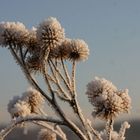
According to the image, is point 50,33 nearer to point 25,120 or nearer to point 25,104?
point 25,120

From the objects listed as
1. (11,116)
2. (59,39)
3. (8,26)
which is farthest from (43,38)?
(11,116)

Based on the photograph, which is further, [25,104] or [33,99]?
[33,99]

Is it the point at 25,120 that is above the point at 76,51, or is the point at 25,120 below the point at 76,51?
below

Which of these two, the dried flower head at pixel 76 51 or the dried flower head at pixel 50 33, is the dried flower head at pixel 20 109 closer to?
the dried flower head at pixel 76 51

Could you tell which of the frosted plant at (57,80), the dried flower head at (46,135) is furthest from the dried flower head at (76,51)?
the dried flower head at (46,135)

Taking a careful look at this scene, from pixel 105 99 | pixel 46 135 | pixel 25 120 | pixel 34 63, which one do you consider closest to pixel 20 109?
pixel 34 63

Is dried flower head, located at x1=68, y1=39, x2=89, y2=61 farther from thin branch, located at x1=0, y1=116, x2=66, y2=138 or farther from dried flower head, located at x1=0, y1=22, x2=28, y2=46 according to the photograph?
thin branch, located at x1=0, y1=116, x2=66, y2=138

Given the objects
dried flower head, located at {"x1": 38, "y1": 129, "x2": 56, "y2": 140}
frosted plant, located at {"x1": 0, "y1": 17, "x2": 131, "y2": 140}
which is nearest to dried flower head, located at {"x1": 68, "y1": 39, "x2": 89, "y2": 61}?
frosted plant, located at {"x1": 0, "y1": 17, "x2": 131, "y2": 140}
